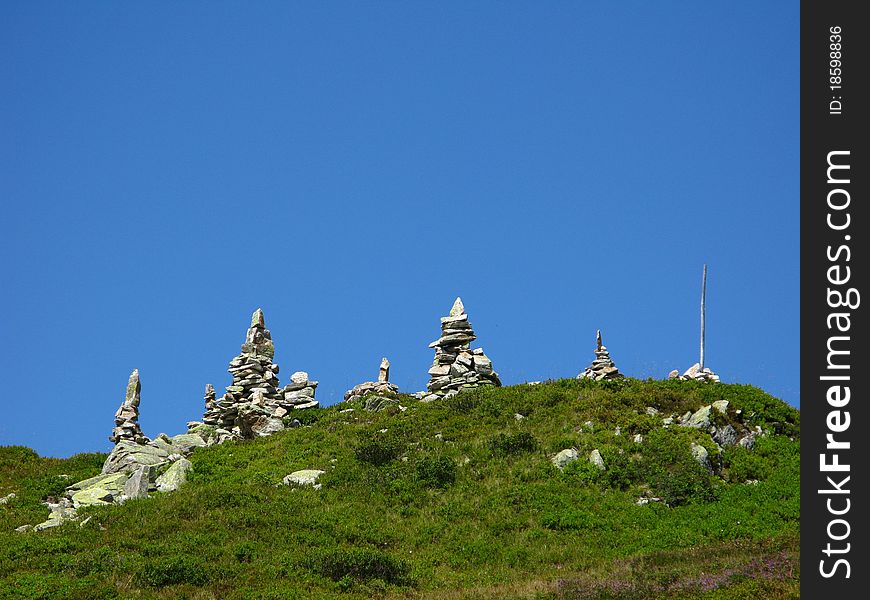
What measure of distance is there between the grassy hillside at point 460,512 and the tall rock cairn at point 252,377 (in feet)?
16.1

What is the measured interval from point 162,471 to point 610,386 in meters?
20.2

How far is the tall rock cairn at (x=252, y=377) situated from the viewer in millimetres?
47531

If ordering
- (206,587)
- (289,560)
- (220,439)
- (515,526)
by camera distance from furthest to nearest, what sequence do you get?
(220,439)
(515,526)
(289,560)
(206,587)

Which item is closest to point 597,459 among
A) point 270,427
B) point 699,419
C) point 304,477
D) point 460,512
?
point 699,419

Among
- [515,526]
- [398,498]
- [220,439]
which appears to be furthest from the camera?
[220,439]

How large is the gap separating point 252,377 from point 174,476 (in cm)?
1164

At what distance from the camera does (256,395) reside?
46562mm

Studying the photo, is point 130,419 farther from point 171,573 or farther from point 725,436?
point 725,436

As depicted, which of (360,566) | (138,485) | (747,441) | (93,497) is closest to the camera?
(360,566)

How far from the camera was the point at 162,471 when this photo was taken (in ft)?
125

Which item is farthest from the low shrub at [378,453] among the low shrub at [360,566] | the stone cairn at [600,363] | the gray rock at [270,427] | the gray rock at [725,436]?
the stone cairn at [600,363]

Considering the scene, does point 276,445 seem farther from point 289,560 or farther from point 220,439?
point 289,560

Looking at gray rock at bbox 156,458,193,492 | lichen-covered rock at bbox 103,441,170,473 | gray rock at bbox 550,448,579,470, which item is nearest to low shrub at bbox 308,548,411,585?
gray rock at bbox 550,448,579,470
